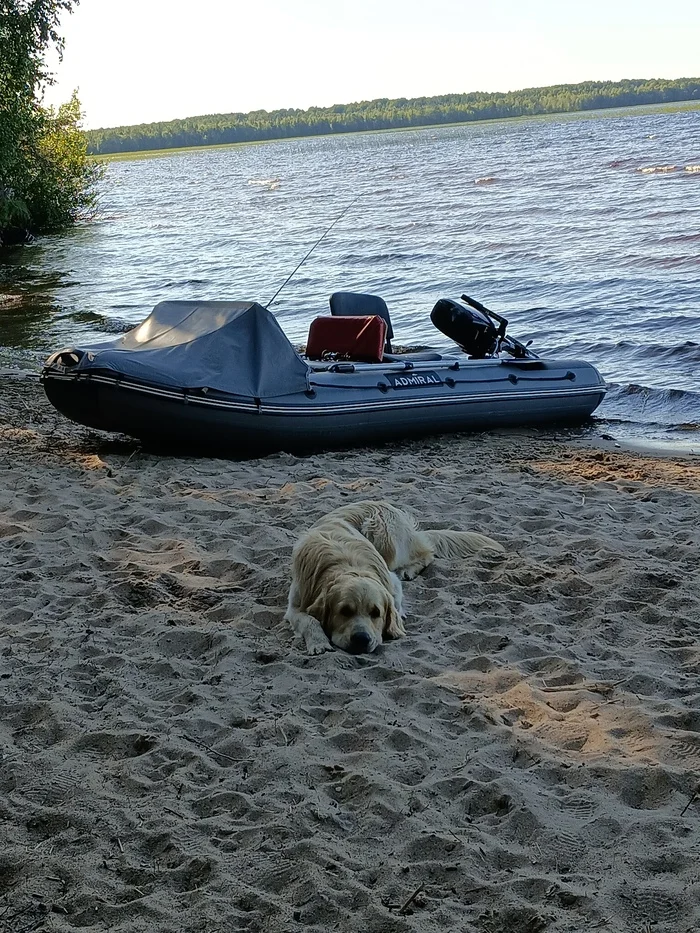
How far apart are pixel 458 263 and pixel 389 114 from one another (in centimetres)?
12408

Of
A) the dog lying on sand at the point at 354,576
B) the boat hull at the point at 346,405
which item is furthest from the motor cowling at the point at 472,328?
the dog lying on sand at the point at 354,576

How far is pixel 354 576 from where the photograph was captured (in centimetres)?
446

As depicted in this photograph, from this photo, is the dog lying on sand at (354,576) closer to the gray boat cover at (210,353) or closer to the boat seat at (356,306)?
the gray boat cover at (210,353)

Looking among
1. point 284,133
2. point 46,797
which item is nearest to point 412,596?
point 46,797

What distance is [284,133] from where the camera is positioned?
14425cm

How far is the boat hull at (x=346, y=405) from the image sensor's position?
23.8ft

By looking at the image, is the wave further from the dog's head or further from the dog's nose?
the dog's nose

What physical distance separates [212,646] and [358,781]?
1275 mm

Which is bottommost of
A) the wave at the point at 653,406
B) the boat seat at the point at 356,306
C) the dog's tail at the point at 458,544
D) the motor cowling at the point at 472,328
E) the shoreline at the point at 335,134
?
the wave at the point at 653,406

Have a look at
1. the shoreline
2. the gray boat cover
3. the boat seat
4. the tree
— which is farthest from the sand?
the shoreline

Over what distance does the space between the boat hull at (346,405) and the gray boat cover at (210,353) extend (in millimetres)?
91

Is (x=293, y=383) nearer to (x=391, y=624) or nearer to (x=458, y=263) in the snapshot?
(x=391, y=624)

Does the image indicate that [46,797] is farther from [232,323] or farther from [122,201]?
[122,201]

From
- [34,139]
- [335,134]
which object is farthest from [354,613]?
[335,134]
